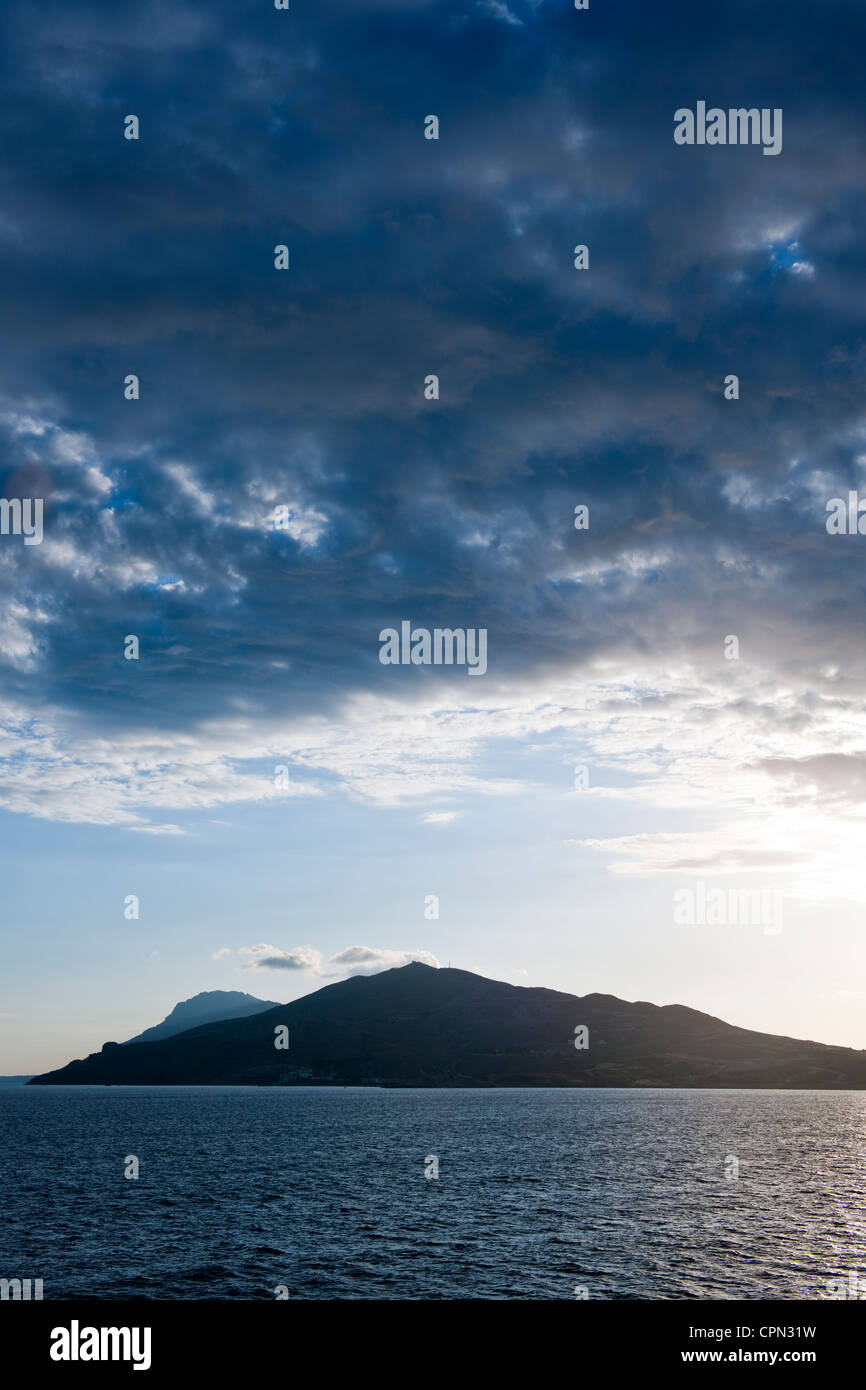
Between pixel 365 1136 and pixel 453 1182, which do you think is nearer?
pixel 453 1182

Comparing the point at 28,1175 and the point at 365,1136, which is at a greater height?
the point at 28,1175

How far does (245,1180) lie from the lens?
115 metres

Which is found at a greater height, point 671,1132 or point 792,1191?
point 792,1191
